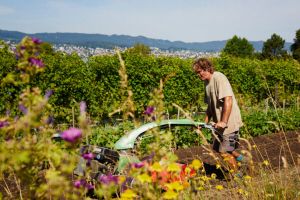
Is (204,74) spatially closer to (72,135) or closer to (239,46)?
(72,135)

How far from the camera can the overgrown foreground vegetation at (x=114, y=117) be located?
5.85 ft

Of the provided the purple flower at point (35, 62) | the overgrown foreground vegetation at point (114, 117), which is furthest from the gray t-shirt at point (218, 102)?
the purple flower at point (35, 62)

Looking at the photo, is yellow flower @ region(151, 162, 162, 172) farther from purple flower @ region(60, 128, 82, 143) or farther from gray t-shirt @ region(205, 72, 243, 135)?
gray t-shirt @ region(205, 72, 243, 135)

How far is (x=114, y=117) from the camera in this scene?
13625 millimetres

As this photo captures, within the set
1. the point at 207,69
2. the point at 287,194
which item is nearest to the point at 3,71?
the point at 207,69

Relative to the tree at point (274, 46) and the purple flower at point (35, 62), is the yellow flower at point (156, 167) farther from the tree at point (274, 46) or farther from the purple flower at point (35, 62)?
the tree at point (274, 46)

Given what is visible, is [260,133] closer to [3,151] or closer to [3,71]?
[3,71]

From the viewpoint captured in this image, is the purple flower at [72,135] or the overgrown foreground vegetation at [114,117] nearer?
the purple flower at [72,135]

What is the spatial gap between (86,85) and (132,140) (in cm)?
758

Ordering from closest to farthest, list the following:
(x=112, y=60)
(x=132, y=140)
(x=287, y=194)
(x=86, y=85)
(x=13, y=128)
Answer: (x=13, y=128) < (x=287, y=194) < (x=132, y=140) < (x=86, y=85) < (x=112, y=60)

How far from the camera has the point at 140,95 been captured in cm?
1421

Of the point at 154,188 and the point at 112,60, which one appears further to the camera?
the point at 112,60

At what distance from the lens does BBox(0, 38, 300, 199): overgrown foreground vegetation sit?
5.85 ft

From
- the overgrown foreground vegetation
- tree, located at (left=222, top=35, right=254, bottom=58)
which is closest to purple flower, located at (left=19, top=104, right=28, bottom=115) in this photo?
the overgrown foreground vegetation
